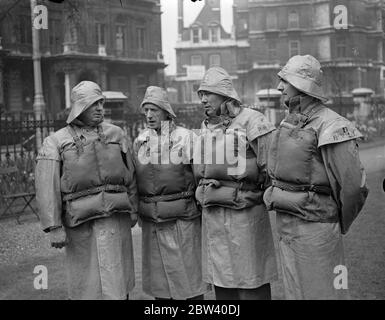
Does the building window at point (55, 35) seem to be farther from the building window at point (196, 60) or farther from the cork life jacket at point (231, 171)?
the cork life jacket at point (231, 171)

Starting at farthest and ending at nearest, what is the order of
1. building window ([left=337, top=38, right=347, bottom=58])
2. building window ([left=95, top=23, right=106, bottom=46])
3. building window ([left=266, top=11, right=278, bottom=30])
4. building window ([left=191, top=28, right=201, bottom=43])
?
building window ([left=95, top=23, right=106, bottom=46]) < building window ([left=191, top=28, right=201, bottom=43]) < building window ([left=266, top=11, right=278, bottom=30]) < building window ([left=337, top=38, right=347, bottom=58])

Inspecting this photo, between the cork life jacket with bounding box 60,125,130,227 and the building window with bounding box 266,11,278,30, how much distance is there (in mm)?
13020

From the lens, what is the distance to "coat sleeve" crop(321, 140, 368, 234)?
3.78 m

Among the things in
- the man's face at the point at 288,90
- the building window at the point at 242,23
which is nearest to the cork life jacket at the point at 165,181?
the man's face at the point at 288,90

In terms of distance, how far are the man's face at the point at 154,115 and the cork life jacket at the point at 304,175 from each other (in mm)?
1280

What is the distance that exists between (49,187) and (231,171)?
4.88 feet

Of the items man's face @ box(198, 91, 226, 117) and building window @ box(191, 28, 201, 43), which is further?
building window @ box(191, 28, 201, 43)

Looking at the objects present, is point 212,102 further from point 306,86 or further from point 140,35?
point 140,35

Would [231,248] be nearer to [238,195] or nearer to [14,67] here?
[238,195]

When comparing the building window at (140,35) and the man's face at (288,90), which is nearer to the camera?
the man's face at (288,90)

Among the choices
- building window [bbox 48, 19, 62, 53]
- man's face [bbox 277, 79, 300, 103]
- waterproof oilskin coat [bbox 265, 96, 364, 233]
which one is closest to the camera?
waterproof oilskin coat [bbox 265, 96, 364, 233]

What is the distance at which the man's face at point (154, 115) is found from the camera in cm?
482

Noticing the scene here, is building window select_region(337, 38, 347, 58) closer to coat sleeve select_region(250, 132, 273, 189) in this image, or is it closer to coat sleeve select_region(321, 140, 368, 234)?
coat sleeve select_region(250, 132, 273, 189)

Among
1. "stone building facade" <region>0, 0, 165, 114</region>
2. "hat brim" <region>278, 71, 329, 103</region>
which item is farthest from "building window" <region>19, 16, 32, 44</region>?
"hat brim" <region>278, 71, 329, 103</region>
